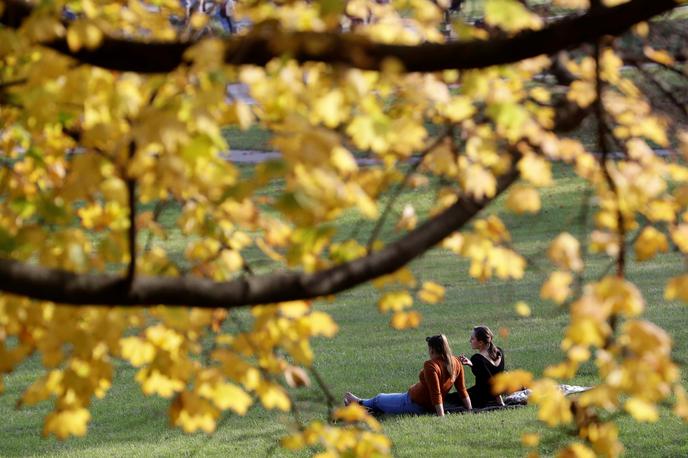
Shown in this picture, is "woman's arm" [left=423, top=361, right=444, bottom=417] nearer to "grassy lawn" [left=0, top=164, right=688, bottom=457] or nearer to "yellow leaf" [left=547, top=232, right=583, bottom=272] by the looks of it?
"grassy lawn" [left=0, top=164, right=688, bottom=457]

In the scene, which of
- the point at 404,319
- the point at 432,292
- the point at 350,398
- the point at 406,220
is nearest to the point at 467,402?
the point at 350,398

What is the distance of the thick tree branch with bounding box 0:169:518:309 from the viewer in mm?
2672

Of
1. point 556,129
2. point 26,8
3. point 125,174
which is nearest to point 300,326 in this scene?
point 556,129

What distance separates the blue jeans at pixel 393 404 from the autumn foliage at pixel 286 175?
524 centimetres

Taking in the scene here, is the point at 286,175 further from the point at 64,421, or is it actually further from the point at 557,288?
the point at 64,421

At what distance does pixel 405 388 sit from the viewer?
11.7m

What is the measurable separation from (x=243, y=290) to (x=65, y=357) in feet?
4.08

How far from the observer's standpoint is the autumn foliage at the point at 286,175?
284 cm

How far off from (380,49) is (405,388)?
29.8 ft

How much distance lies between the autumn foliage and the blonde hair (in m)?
4.74

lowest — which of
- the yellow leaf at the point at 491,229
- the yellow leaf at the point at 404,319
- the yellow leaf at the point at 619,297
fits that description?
the yellow leaf at the point at 404,319

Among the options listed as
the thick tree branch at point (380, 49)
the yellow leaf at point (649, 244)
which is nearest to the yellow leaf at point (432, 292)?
the yellow leaf at point (649, 244)

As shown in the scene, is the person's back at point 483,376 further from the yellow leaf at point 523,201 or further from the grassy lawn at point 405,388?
the yellow leaf at point 523,201

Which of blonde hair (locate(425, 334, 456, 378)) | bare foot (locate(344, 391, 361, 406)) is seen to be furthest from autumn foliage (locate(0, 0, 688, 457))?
bare foot (locate(344, 391, 361, 406))
